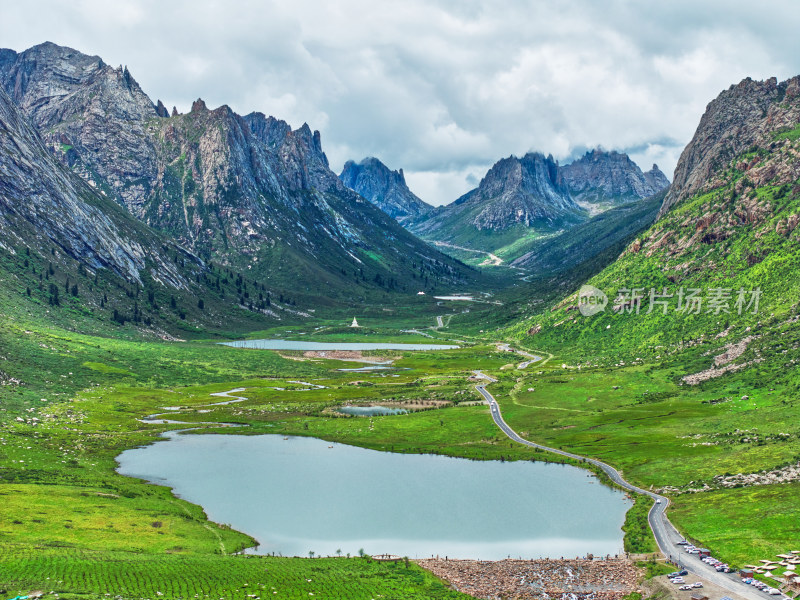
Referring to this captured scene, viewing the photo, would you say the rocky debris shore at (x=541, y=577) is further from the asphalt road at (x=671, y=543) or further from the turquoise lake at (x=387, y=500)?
the asphalt road at (x=671, y=543)

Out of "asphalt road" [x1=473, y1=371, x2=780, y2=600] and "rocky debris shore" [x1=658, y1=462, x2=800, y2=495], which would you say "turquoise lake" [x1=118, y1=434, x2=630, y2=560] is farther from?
"rocky debris shore" [x1=658, y1=462, x2=800, y2=495]

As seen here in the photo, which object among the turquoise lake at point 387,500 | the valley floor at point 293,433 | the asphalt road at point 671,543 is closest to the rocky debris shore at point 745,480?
the valley floor at point 293,433

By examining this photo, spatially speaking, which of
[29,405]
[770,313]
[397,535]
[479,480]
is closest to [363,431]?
[479,480]

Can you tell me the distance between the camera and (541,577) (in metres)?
68.4

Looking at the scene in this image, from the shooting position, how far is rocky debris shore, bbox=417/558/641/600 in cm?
6456

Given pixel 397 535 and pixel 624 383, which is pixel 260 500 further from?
pixel 624 383

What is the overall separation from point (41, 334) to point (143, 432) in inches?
3554

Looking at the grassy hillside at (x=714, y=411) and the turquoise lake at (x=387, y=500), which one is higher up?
the grassy hillside at (x=714, y=411)

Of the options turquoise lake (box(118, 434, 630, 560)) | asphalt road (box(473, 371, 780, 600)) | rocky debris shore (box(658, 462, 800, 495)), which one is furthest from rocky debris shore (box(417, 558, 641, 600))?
rocky debris shore (box(658, 462, 800, 495))

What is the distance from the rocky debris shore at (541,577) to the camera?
212ft

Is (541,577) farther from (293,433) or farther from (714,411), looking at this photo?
(714,411)

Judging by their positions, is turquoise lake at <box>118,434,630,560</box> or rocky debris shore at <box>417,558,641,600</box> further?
turquoise lake at <box>118,434,630,560</box>

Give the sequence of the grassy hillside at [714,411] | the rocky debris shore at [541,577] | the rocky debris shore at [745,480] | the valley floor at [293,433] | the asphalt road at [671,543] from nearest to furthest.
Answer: the asphalt road at [671,543], the rocky debris shore at [541,577], the valley floor at [293,433], the grassy hillside at [714,411], the rocky debris shore at [745,480]

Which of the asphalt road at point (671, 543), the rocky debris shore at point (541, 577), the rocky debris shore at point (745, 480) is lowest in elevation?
the rocky debris shore at point (541, 577)
